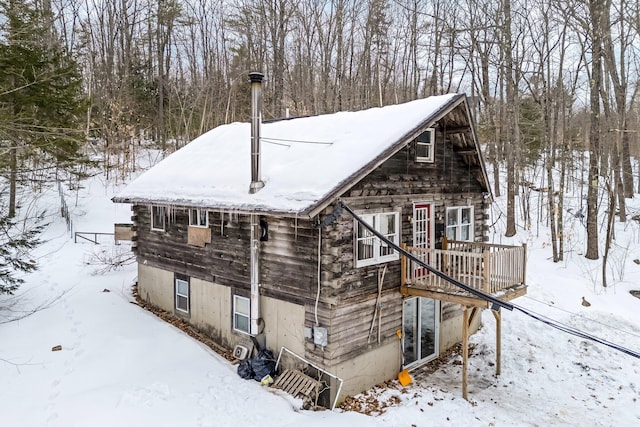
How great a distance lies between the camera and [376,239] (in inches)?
409

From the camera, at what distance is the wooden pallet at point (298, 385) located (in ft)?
31.0

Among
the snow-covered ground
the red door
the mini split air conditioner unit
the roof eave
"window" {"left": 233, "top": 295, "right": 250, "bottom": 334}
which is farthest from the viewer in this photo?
the red door

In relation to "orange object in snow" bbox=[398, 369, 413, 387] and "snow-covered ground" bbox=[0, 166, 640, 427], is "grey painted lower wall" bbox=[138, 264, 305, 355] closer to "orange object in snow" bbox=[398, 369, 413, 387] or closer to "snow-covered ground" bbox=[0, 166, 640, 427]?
"snow-covered ground" bbox=[0, 166, 640, 427]

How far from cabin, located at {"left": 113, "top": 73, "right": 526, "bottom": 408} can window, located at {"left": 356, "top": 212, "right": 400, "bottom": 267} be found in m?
0.03

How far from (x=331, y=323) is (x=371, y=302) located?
4.34ft

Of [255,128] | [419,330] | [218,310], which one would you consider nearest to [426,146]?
[255,128]

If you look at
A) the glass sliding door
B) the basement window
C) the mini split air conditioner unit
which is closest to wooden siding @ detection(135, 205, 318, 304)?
the basement window

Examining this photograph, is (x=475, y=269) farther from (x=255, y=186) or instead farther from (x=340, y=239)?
(x=255, y=186)

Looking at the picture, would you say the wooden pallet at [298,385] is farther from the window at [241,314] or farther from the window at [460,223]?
the window at [460,223]

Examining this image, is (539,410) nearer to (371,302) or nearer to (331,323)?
(371,302)

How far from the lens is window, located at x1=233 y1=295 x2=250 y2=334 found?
37.3 feet

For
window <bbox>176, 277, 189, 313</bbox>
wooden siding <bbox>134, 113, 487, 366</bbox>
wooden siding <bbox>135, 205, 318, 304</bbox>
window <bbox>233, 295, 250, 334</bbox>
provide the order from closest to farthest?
wooden siding <bbox>134, 113, 487, 366</bbox>
wooden siding <bbox>135, 205, 318, 304</bbox>
window <bbox>233, 295, 250, 334</bbox>
window <bbox>176, 277, 189, 313</bbox>

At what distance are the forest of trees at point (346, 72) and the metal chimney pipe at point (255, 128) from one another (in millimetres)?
→ 12282

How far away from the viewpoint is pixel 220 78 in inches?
1234
